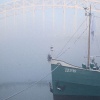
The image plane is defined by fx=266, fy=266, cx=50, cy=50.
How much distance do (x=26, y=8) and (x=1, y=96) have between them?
2.04 m

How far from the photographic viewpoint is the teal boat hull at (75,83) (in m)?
4.81

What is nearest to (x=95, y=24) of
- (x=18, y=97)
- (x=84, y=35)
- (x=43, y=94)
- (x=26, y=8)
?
(x=84, y=35)

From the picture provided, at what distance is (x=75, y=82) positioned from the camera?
4.89 m

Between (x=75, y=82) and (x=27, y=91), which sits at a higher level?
(x=75, y=82)

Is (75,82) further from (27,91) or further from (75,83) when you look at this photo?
(27,91)

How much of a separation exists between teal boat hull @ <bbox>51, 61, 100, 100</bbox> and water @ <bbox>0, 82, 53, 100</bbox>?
0.62 m

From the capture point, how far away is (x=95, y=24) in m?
6.16

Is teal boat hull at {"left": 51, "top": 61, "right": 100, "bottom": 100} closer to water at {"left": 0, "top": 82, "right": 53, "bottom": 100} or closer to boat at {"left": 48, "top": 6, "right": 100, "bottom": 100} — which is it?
boat at {"left": 48, "top": 6, "right": 100, "bottom": 100}

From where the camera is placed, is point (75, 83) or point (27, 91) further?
point (27, 91)

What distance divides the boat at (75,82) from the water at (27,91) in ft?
2.05

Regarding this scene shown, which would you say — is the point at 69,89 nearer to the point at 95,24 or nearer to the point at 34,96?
the point at 34,96

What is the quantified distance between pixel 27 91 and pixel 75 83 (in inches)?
58.1

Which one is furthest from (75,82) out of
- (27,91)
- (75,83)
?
(27,91)

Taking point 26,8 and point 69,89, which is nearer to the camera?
point 69,89
